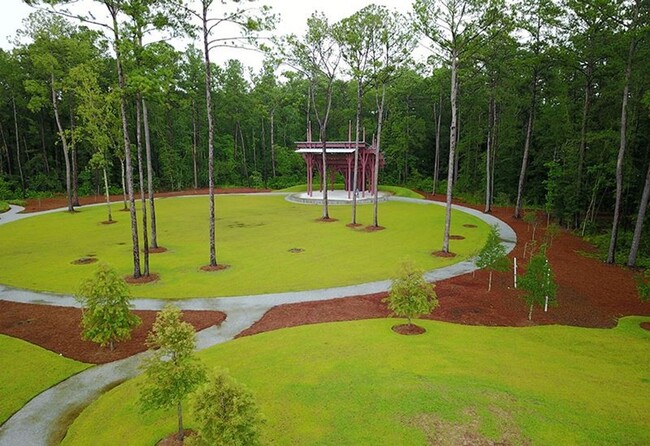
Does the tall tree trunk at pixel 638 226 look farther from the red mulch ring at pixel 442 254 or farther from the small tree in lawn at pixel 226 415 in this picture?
the small tree in lawn at pixel 226 415

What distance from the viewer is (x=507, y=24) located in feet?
61.6


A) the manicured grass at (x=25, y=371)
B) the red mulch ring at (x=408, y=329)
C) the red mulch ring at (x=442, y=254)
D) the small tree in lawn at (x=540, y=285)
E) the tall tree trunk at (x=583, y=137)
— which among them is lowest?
the manicured grass at (x=25, y=371)

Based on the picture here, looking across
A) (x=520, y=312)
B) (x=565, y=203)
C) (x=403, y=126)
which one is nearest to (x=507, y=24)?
(x=520, y=312)

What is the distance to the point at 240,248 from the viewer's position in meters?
22.7

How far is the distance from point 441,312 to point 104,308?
10.3 metres

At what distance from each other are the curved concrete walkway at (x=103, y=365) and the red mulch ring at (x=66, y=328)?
1.39ft

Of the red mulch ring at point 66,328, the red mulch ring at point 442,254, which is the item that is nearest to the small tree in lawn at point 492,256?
the red mulch ring at point 442,254

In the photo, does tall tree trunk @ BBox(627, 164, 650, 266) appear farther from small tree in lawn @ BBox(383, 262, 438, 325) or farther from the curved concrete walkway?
small tree in lawn @ BBox(383, 262, 438, 325)

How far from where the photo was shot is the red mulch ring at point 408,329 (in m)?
11.6

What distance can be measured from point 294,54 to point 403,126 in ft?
92.6

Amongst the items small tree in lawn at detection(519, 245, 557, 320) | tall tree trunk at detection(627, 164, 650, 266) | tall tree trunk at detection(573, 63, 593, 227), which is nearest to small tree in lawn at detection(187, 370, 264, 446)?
small tree in lawn at detection(519, 245, 557, 320)

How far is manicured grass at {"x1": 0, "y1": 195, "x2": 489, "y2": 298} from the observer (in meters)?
17.1

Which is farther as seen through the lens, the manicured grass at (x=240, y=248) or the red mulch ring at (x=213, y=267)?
the red mulch ring at (x=213, y=267)

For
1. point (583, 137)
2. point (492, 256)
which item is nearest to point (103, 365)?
point (492, 256)
